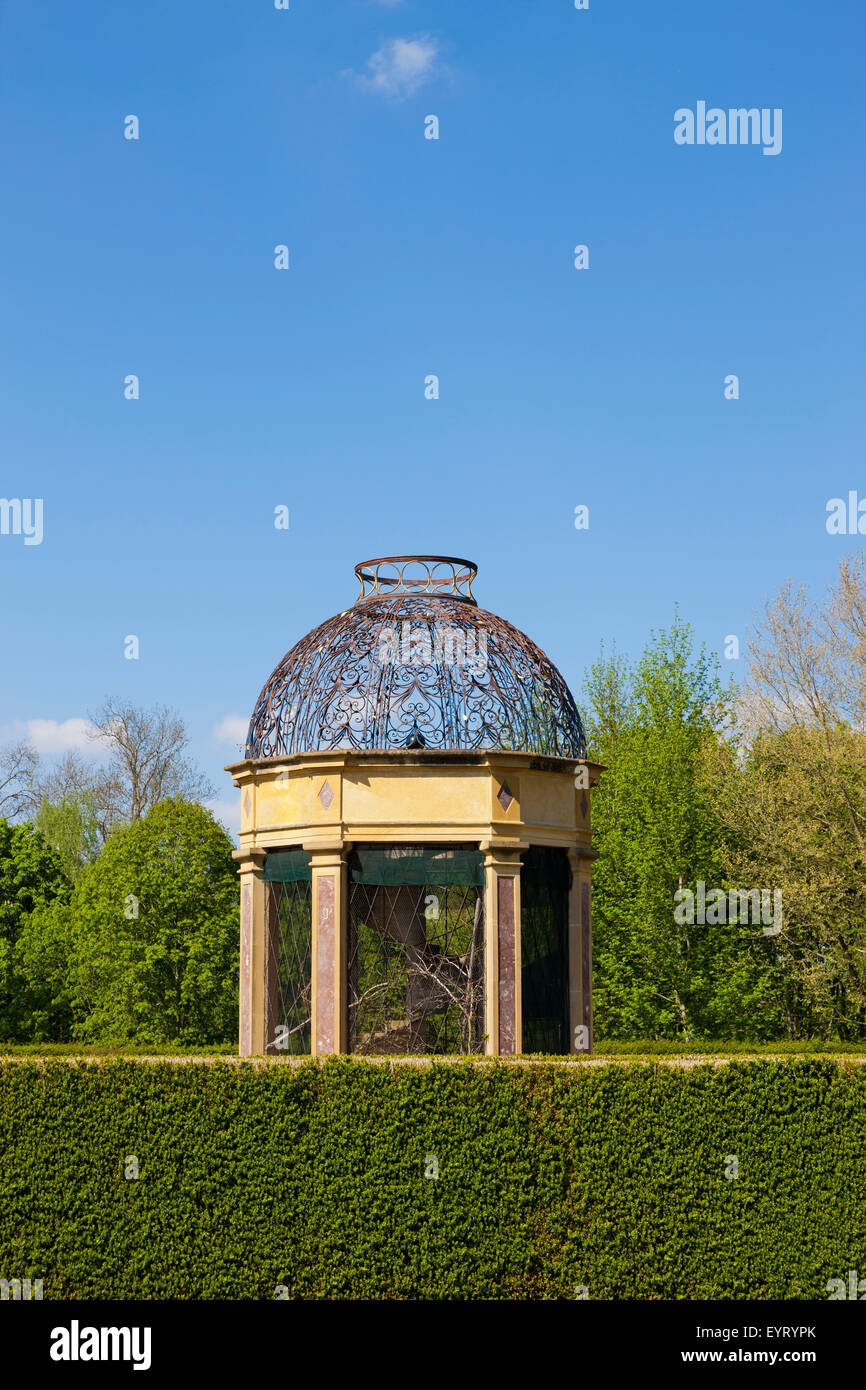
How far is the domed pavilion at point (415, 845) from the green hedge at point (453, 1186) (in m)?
4.38

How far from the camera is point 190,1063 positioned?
18.3 meters

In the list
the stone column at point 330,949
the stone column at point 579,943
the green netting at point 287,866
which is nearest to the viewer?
the stone column at point 330,949

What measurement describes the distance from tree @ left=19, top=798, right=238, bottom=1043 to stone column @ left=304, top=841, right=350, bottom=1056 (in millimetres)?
19368

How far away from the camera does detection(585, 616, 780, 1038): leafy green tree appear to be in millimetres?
40906

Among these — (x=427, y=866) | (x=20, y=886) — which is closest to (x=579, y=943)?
(x=427, y=866)

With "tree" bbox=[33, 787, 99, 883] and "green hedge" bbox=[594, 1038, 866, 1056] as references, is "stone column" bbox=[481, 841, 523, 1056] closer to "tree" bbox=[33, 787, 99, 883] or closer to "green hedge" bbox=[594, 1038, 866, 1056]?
"green hedge" bbox=[594, 1038, 866, 1056]

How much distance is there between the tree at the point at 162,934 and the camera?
41.9 m

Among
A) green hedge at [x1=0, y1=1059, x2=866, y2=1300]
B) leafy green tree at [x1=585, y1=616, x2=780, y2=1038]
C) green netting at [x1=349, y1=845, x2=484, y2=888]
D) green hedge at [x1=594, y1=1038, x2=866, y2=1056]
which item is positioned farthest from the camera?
leafy green tree at [x1=585, y1=616, x2=780, y2=1038]

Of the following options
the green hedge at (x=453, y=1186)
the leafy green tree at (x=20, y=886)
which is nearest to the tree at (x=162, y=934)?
the leafy green tree at (x=20, y=886)

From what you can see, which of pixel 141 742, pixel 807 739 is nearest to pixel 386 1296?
pixel 807 739

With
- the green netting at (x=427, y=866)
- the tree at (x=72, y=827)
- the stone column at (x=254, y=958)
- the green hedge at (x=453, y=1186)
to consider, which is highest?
the tree at (x=72, y=827)

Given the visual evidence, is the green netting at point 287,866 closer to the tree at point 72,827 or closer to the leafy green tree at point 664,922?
the leafy green tree at point 664,922

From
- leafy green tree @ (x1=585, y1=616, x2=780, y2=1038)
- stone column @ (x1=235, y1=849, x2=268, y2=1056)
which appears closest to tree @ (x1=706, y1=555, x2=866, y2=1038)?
leafy green tree @ (x1=585, y1=616, x2=780, y2=1038)
